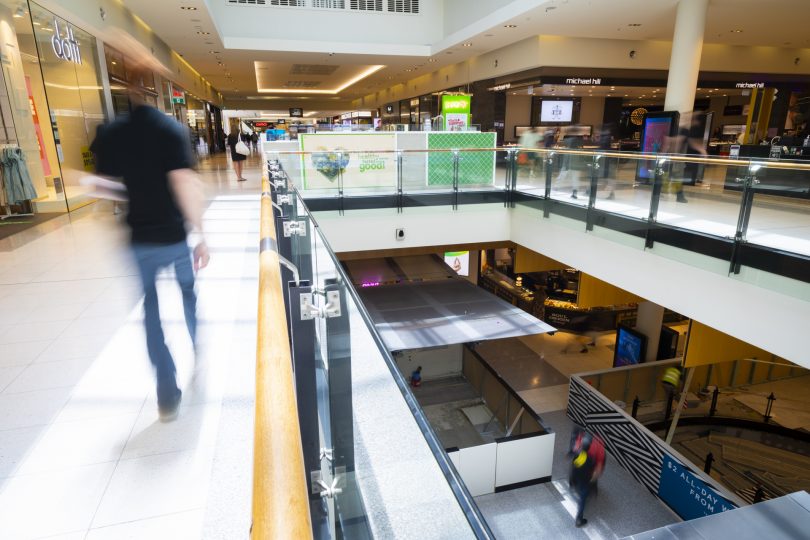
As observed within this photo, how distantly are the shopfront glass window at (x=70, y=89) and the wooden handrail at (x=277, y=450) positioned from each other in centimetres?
790

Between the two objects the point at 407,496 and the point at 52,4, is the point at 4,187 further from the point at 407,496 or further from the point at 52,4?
the point at 407,496

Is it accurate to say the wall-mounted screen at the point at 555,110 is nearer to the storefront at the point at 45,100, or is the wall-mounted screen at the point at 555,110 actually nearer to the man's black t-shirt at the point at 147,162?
the storefront at the point at 45,100

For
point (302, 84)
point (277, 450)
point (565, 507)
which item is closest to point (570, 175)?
point (565, 507)

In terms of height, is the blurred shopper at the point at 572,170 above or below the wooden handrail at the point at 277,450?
below

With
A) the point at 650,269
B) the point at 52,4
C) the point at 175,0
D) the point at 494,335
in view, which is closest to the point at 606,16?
the point at 650,269

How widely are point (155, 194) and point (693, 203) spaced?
601cm

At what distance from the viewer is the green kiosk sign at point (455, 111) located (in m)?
11.1

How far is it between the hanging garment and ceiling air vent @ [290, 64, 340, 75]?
530 inches

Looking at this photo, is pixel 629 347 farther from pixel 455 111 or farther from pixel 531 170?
pixel 455 111

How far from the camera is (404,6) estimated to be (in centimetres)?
1570

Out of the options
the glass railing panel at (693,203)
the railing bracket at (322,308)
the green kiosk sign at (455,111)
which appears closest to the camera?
the railing bracket at (322,308)

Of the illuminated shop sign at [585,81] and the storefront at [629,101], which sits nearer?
the illuminated shop sign at [585,81]

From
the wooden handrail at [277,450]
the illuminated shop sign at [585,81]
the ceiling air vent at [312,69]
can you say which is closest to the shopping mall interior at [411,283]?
the wooden handrail at [277,450]

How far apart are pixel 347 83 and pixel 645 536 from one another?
25.3m
